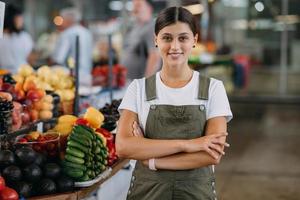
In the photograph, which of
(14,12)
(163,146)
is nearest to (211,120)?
(163,146)

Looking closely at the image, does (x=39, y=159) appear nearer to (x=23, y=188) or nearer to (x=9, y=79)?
(x=23, y=188)

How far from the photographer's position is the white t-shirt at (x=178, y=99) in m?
2.32

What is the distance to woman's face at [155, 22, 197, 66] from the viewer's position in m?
2.29

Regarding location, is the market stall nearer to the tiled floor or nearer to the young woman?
the young woman

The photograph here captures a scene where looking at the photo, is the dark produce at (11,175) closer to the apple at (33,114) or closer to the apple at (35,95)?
the apple at (33,114)

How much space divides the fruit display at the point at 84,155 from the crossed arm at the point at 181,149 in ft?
1.54

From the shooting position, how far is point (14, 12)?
6.63m

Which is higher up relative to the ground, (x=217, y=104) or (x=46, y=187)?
(x=217, y=104)

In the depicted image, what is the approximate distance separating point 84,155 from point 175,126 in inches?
26.9

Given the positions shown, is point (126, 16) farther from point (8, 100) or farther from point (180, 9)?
point (180, 9)

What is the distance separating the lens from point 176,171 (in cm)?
228

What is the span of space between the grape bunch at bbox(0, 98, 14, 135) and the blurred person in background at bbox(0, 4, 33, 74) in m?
3.63

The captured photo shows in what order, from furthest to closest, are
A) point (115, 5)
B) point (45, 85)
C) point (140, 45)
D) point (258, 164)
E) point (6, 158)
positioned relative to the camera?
point (115, 5)
point (258, 164)
point (140, 45)
point (45, 85)
point (6, 158)

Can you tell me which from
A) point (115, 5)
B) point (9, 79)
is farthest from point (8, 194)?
point (115, 5)
